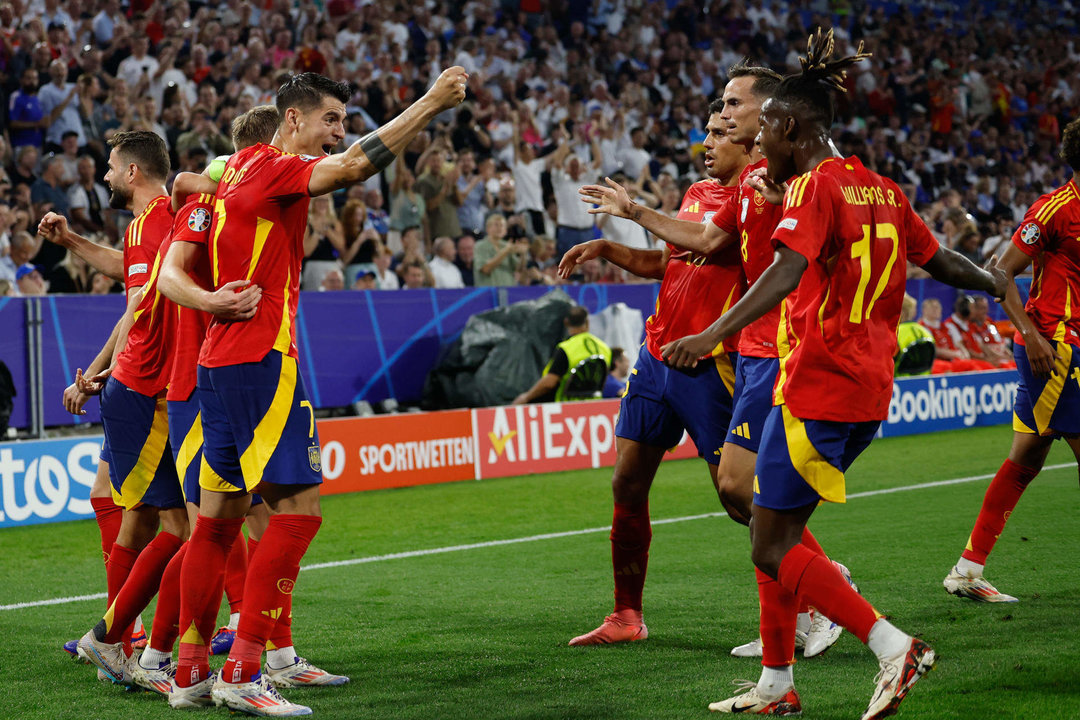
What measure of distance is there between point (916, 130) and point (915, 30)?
176 inches

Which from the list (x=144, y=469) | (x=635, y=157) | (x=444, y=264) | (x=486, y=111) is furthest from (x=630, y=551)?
(x=635, y=157)

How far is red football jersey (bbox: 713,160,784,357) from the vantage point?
191 inches

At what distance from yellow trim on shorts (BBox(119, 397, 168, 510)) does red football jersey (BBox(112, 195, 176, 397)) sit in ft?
0.41

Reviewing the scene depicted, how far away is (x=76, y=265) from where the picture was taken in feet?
37.4

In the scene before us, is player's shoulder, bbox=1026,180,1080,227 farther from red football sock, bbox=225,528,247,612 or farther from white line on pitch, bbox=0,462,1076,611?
red football sock, bbox=225,528,247,612

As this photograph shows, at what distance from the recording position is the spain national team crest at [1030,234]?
6082 millimetres

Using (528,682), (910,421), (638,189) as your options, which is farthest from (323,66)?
(528,682)

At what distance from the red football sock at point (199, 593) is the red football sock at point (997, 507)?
3.76m

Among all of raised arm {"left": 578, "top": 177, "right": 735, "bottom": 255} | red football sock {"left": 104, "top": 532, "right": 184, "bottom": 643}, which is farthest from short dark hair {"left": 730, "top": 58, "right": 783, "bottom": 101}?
red football sock {"left": 104, "top": 532, "right": 184, "bottom": 643}

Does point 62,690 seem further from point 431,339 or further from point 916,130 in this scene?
point 916,130

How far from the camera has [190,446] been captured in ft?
15.6

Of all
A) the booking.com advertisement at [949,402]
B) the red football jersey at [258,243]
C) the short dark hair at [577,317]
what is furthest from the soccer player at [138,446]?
the booking.com advertisement at [949,402]

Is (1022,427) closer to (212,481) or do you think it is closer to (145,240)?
(212,481)

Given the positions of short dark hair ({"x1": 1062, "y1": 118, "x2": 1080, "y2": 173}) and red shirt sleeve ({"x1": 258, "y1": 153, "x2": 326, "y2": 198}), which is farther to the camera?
short dark hair ({"x1": 1062, "y1": 118, "x2": 1080, "y2": 173})
